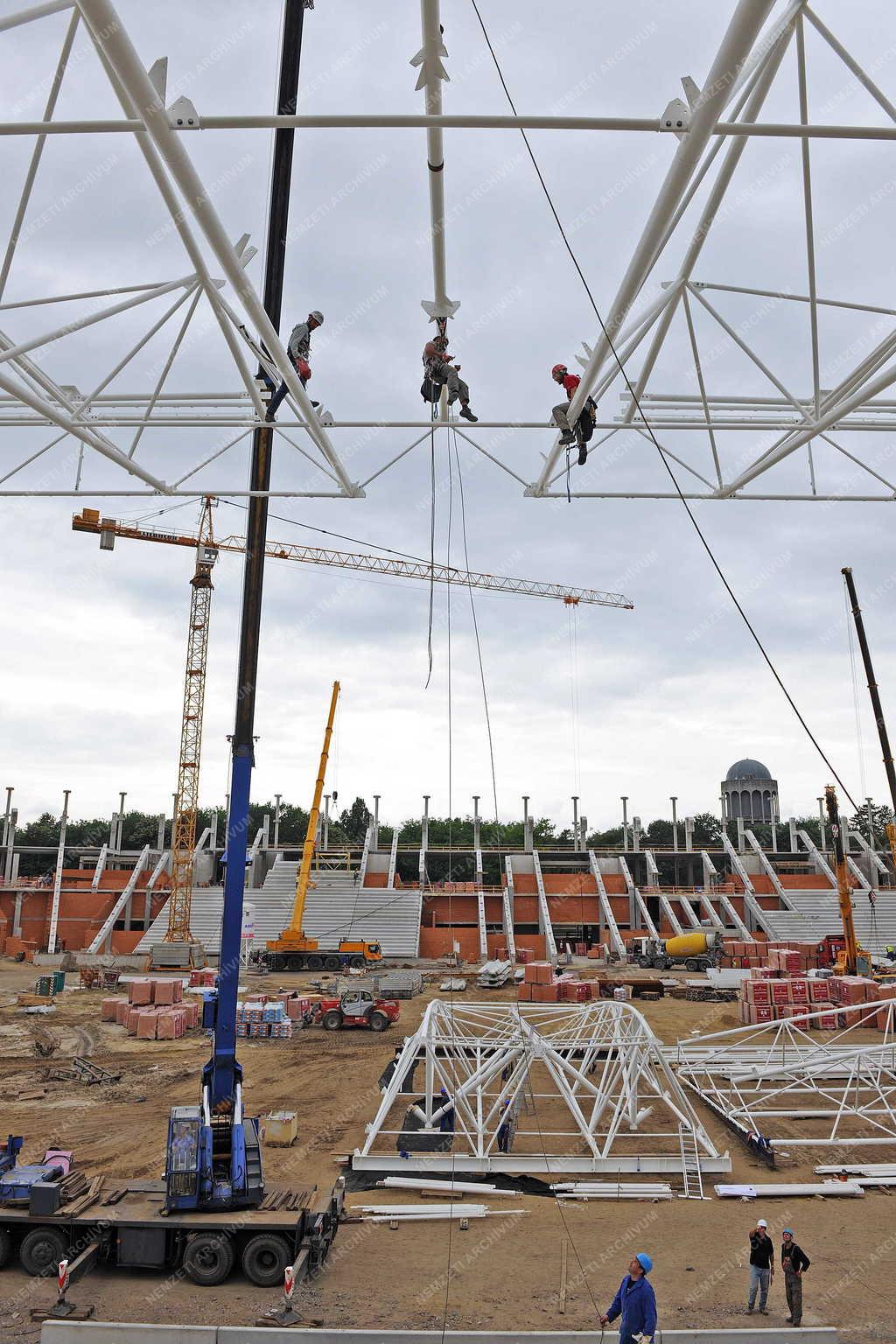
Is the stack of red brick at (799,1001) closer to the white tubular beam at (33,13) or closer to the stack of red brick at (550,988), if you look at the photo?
the stack of red brick at (550,988)

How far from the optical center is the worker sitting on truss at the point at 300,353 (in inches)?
448

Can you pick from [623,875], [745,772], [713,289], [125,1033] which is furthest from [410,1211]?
[745,772]

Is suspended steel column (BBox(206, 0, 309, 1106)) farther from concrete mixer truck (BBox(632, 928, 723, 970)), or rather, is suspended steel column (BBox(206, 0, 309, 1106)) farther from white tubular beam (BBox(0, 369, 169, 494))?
concrete mixer truck (BBox(632, 928, 723, 970))

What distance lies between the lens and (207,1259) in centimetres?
1011

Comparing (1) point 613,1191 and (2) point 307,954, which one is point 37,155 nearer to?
(1) point 613,1191

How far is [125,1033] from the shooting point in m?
26.9

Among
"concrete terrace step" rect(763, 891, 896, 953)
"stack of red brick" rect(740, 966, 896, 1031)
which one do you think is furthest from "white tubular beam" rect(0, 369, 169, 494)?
"concrete terrace step" rect(763, 891, 896, 953)

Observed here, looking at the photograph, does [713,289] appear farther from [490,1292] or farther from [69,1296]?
[69,1296]

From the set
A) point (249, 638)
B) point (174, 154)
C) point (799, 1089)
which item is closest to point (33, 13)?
point (174, 154)

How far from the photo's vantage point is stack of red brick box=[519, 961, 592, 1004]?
3098cm

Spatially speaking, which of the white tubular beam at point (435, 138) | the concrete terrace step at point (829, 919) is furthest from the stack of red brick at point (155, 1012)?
the concrete terrace step at point (829, 919)

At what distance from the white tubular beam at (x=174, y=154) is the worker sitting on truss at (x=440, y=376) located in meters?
1.70

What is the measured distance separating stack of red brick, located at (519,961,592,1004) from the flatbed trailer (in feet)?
70.8

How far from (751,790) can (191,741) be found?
225ft
